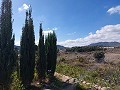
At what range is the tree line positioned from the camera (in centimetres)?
1352

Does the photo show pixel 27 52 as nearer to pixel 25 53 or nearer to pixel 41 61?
pixel 25 53

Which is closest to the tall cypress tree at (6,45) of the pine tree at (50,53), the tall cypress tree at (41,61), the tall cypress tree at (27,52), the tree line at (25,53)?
the tree line at (25,53)

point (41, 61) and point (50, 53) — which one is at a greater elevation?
point (50, 53)

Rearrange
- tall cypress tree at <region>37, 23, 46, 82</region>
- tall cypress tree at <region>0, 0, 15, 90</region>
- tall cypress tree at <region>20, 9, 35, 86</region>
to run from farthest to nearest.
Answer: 1. tall cypress tree at <region>37, 23, 46, 82</region>
2. tall cypress tree at <region>20, 9, 35, 86</region>
3. tall cypress tree at <region>0, 0, 15, 90</region>

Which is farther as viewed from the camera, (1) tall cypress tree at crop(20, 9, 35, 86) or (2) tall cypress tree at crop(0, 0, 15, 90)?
(1) tall cypress tree at crop(20, 9, 35, 86)

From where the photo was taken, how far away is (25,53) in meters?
20.2

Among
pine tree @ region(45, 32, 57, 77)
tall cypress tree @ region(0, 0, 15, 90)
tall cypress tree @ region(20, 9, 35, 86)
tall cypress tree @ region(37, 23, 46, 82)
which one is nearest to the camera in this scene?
tall cypress tree @ region(0, 0, 15, 90)

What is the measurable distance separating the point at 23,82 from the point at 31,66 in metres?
1.33

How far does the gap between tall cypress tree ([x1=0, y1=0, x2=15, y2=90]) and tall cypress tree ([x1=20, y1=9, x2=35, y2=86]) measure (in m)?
6.14

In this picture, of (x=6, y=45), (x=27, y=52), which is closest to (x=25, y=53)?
(x=27, y=52)

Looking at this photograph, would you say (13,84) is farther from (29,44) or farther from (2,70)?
(29,44)

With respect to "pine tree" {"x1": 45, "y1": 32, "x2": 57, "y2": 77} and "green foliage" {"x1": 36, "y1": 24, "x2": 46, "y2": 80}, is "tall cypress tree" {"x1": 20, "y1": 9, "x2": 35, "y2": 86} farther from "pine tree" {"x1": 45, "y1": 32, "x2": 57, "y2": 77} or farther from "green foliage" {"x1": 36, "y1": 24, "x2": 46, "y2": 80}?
"pine tree" {"x1": 45, "y1": 32, "x2": 57, "y2": 77}

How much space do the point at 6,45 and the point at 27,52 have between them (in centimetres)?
698

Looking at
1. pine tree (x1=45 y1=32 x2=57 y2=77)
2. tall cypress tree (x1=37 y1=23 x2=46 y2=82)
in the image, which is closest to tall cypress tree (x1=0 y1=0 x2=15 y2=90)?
tall cypress tree (x1=37 y1=23 x2=46 y2=82)
